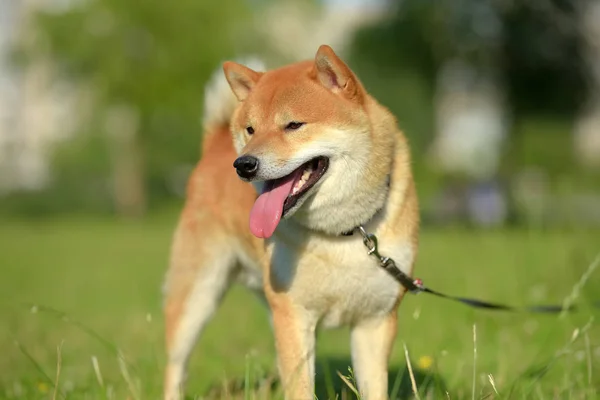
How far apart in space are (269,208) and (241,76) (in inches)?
28.1

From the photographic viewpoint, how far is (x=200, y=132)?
2748 cm

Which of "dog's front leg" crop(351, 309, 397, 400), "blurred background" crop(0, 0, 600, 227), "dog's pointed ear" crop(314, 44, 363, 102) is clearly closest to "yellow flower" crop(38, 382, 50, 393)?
"dog's front leg" crop(351, 309, 397, 400)

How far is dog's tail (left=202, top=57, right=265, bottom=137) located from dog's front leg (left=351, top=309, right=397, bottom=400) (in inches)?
61.1

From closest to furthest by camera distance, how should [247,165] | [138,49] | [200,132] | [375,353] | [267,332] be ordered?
[247,165] → [375,353] → [267,332] → [138,49] → [200,132]

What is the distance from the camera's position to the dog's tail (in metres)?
4.24

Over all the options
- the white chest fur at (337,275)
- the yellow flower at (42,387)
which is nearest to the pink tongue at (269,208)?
the white chest fur at (337,275)

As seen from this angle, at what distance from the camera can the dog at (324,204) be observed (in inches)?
117

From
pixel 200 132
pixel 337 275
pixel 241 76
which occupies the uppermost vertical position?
pixel 241 76

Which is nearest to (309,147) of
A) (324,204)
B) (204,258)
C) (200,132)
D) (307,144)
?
(307,144)

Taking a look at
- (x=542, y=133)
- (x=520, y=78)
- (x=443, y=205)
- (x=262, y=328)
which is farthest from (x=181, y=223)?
(x=542, y=133)

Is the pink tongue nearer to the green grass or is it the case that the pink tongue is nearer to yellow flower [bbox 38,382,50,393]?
the green grass

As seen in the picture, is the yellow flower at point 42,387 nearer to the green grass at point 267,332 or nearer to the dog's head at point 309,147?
the green grass at point 267,332

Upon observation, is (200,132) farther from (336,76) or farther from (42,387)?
(336,76)

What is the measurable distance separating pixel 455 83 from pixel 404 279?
1655 cm
